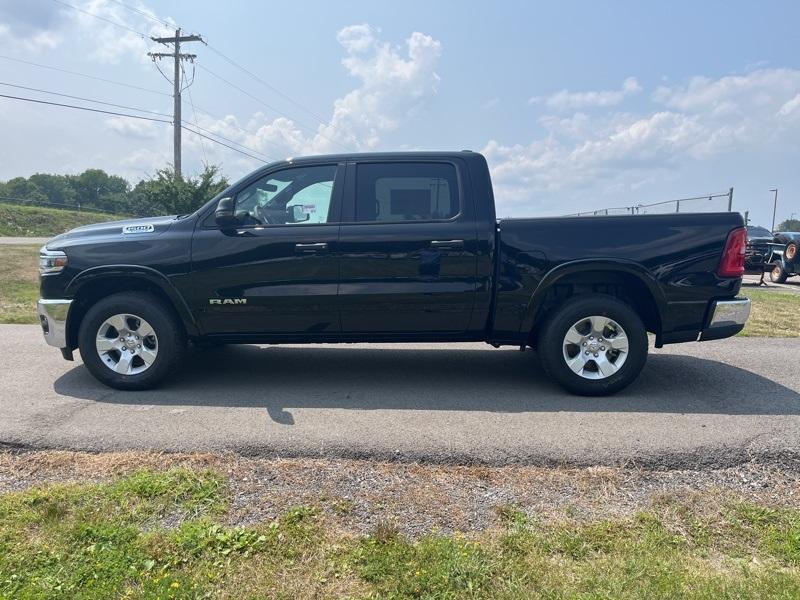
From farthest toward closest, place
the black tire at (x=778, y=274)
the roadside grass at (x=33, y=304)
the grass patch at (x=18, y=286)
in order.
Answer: the black tire at (x=778, y=274)
the grass patch at (x=18, y=286)
the roadside grass at (x=33, y=304)

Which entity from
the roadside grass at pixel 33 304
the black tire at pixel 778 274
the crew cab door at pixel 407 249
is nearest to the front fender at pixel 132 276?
the crew cab door at pixel 407 249

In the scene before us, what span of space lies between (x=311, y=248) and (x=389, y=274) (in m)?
0.69

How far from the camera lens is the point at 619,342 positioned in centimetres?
482

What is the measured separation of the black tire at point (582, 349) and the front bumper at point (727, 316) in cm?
61

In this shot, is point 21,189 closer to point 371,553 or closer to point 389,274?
point 389,274

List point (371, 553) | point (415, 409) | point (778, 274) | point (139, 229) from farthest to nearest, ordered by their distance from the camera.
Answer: point (778, 274)
point (139, 229)
point (415, 409)
point (371, 553)

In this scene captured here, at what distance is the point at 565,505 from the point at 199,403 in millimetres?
3018

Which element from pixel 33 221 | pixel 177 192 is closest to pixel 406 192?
pixel 177 192

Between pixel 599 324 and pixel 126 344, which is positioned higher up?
pixel 599 324

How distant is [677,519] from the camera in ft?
9.64

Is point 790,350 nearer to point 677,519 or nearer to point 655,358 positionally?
point 655,358

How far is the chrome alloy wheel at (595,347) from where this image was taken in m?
4.83

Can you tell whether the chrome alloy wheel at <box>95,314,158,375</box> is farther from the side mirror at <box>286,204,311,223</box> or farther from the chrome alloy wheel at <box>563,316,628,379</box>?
the chrome alloy wheel at <box>563,316,628,379</box>

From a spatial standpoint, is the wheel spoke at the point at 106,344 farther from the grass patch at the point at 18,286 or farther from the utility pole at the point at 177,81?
the utility pole at the point at 177,81
